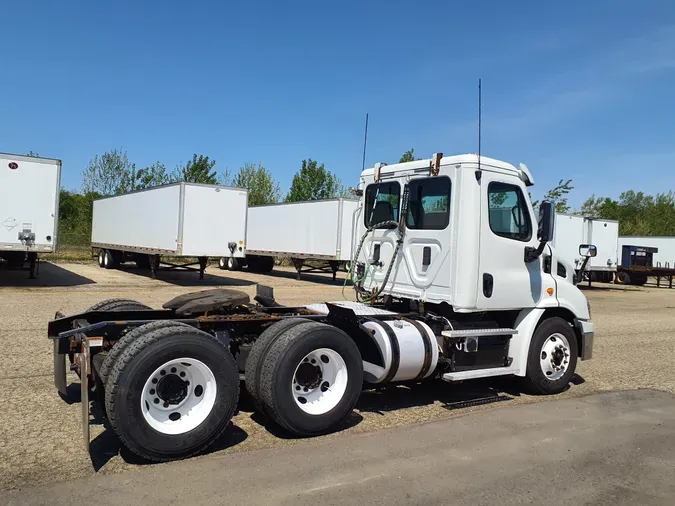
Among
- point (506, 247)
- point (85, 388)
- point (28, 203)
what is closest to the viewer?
point (85, 388)

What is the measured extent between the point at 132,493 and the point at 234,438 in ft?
4.22

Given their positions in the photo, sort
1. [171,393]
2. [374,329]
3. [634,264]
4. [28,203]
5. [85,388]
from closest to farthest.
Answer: [85,388], [171,393], [374,329], [28,203], [634,264]

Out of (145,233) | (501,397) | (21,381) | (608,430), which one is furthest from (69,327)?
(145,233)

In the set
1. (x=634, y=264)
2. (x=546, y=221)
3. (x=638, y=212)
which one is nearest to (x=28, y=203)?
(x=546, y=221)

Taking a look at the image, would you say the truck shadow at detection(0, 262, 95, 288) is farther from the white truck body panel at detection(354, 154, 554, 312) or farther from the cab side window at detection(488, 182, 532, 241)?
the cab side window at detection(488, 182, 532, 241)

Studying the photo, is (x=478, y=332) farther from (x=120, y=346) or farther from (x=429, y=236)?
(x=120, y=346)

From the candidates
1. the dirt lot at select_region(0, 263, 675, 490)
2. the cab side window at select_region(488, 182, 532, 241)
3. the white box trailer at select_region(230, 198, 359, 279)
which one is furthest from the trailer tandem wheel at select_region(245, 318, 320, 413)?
the white box trailer at select_region(230, 198, 359, 279)

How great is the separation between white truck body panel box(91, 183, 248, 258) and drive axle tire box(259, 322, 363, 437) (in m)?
14.9

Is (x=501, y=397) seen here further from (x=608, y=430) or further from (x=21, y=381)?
(x=21, y=381)

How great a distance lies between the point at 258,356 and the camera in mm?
5004

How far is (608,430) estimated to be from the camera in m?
5.67

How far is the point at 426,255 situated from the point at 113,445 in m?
3.83

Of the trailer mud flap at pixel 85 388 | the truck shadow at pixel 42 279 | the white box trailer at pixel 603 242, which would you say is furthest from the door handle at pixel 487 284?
the white box trailer at pixel 603 242

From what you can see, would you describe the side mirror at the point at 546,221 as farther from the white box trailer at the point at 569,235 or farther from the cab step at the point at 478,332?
the white box trailer at the point at 569,235
